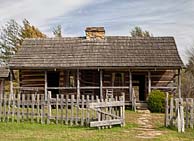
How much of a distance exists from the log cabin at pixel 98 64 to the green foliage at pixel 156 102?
4.10ft

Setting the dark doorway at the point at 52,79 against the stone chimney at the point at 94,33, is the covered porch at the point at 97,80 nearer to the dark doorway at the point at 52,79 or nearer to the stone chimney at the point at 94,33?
the dark doorway at the point at 52,79

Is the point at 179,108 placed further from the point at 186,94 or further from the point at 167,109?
the point at 186,94

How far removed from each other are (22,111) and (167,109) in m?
6.37

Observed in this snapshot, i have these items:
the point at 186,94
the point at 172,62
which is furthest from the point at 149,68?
the point at 186,94

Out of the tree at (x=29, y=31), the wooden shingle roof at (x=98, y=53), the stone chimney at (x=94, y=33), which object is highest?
the tree at (x=29, y=31)

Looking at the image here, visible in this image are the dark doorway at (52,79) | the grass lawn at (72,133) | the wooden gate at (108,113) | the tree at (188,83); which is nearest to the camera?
the grass lawn at (72,133)

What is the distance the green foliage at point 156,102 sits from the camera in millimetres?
24125

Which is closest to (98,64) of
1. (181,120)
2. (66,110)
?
(66,110)

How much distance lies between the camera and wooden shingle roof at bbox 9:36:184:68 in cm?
2625

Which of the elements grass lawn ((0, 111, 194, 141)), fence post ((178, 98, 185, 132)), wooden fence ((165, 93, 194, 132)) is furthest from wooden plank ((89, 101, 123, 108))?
fence post ((178, 98, 185, 132))

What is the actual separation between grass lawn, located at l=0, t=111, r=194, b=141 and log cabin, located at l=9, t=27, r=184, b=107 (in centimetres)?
1066

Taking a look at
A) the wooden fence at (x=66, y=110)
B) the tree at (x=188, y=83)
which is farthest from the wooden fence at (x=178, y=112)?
the tree at (x=188, y=83)

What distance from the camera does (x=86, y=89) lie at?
89.9 feet

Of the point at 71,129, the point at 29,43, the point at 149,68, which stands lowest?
the point at 71,129
